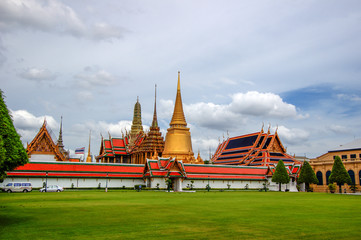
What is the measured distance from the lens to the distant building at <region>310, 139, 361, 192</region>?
6912cm

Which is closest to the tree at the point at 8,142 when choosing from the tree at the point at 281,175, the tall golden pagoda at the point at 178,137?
the tree at the point at 281,175

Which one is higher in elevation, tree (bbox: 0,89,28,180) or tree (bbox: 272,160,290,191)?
tree (bbox: 0,89,28,180)

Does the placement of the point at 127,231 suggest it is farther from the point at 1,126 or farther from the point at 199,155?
the point at 199,155

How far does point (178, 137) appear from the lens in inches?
3219

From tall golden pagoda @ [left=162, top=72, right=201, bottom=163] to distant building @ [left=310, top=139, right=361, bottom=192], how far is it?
1087 inches

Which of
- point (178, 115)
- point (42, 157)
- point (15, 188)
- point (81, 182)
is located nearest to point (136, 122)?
point (178, 115)

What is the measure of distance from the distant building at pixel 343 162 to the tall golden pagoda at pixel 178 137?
27.6m

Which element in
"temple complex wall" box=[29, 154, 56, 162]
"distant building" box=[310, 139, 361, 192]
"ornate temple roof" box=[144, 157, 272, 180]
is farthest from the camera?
"temple complex wall" box=[29, 154, 56, 162]

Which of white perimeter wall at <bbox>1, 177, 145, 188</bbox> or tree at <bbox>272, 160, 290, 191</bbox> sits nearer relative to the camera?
white perimeter wall at <bbox>1, 177, 145, 188</bbox>

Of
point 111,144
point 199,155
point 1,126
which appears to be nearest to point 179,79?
point 199,155

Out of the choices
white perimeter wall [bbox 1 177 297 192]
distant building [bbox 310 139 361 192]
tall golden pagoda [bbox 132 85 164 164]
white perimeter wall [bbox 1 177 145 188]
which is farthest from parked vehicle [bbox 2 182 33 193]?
distant building [bbox 310 139 361 192]

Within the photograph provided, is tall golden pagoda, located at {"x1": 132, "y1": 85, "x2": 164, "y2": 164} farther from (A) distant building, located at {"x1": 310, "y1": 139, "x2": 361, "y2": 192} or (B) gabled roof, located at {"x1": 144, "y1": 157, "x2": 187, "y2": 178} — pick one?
(A) distant building, located at {"x1": 310, "y1": 139, "x2": 361, "y2": 192}

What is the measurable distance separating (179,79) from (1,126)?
71.6m

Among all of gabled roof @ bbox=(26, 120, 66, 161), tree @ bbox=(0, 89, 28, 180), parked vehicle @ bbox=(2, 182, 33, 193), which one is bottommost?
parked vehicle @ bbox=(2, 182, 33, 193)
